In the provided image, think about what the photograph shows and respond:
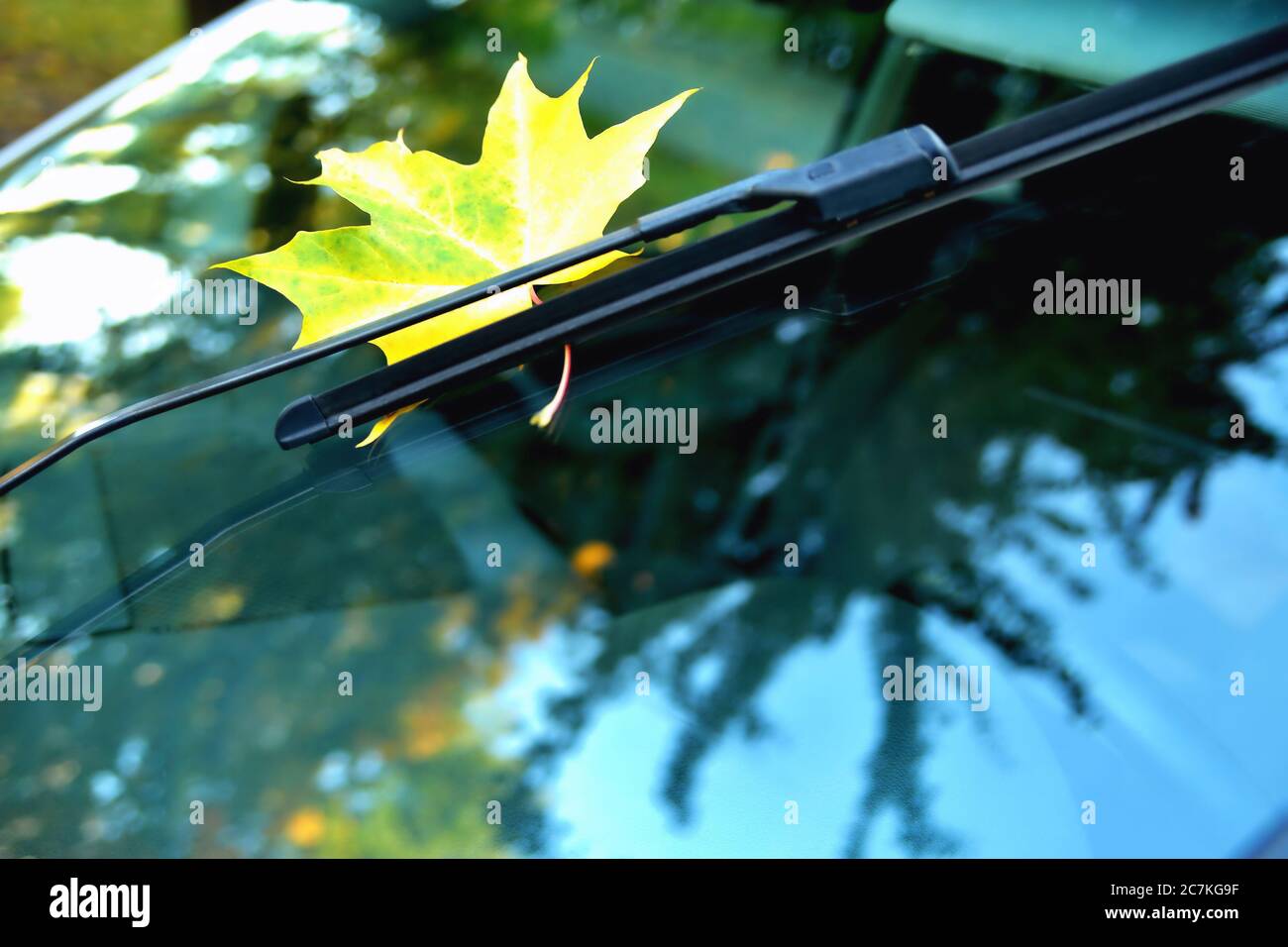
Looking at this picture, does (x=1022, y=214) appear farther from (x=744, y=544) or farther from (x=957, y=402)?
(x=744, y=544)

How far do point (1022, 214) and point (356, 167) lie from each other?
777mm

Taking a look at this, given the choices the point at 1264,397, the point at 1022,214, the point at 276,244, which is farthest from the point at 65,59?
the point at 1264,397

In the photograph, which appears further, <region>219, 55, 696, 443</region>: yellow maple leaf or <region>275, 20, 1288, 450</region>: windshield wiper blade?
<region>219, 55, 696, 443</region>: yellow maple leaf

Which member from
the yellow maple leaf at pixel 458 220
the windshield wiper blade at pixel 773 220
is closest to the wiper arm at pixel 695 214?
the windshield wiper blade at pixel 773 220

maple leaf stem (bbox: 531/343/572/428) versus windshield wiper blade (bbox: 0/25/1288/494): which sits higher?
windshield wiper blade (bbox: 0/25/1288/494)

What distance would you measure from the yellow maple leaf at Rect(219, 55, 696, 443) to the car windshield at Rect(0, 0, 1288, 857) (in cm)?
14

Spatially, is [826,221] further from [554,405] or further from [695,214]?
[554,405]

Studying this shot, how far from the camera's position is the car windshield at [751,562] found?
94 cm

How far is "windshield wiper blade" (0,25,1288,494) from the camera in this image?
969mm

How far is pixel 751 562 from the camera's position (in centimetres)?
109

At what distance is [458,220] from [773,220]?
0.34 meters

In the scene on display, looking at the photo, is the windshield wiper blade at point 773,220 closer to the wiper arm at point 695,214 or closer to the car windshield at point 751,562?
the wiper arm at point 695,214

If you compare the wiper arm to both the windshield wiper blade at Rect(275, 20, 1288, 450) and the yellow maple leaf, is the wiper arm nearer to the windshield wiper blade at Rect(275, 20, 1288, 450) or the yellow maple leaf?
the windshield wiper blade at Rect(275, 20, 1288, 450)

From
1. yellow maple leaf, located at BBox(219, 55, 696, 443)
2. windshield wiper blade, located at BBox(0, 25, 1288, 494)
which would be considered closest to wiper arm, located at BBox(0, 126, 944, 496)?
windshield wiper blade, located at BBox(0, 25, 1288, 494)
